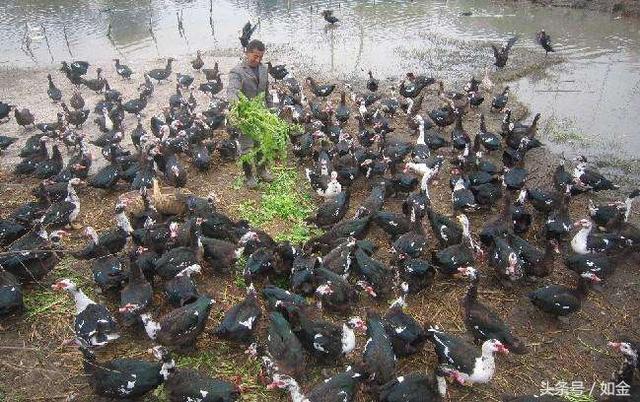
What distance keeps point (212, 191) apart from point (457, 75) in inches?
388

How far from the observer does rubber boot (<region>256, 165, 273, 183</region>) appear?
10.1m

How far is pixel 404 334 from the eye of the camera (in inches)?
237

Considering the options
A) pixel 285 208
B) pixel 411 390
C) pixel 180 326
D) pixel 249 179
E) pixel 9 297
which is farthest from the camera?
pixel 249 179

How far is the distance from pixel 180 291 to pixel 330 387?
8.20 feet

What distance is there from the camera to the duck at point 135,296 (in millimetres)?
6246

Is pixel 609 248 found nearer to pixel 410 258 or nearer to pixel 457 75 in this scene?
pixel 410 258

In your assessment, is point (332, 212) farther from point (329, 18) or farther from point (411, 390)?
point (329, 18)

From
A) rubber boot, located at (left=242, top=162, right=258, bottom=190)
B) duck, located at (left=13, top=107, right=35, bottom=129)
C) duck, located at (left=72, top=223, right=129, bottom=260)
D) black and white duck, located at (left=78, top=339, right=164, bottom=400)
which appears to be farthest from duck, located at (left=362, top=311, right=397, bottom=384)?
duck, located at (left=13, top=107, right=35, bottom=129)

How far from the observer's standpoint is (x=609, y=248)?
7648 mm

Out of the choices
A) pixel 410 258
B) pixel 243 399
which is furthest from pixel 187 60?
pixel 243 399

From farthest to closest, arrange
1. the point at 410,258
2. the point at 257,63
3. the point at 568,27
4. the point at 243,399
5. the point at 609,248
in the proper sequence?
the point at 568,27
the point at 257,63
the point at 609,248
the point at 410,258
the point at 243,399

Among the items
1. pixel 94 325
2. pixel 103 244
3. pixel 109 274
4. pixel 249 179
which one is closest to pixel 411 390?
pixel 94 325

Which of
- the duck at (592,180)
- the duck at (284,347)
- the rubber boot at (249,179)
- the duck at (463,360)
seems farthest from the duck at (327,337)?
the duck at (592,180)

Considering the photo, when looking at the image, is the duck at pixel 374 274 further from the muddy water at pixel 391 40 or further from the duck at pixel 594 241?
the muddy water at pixel 391 40
